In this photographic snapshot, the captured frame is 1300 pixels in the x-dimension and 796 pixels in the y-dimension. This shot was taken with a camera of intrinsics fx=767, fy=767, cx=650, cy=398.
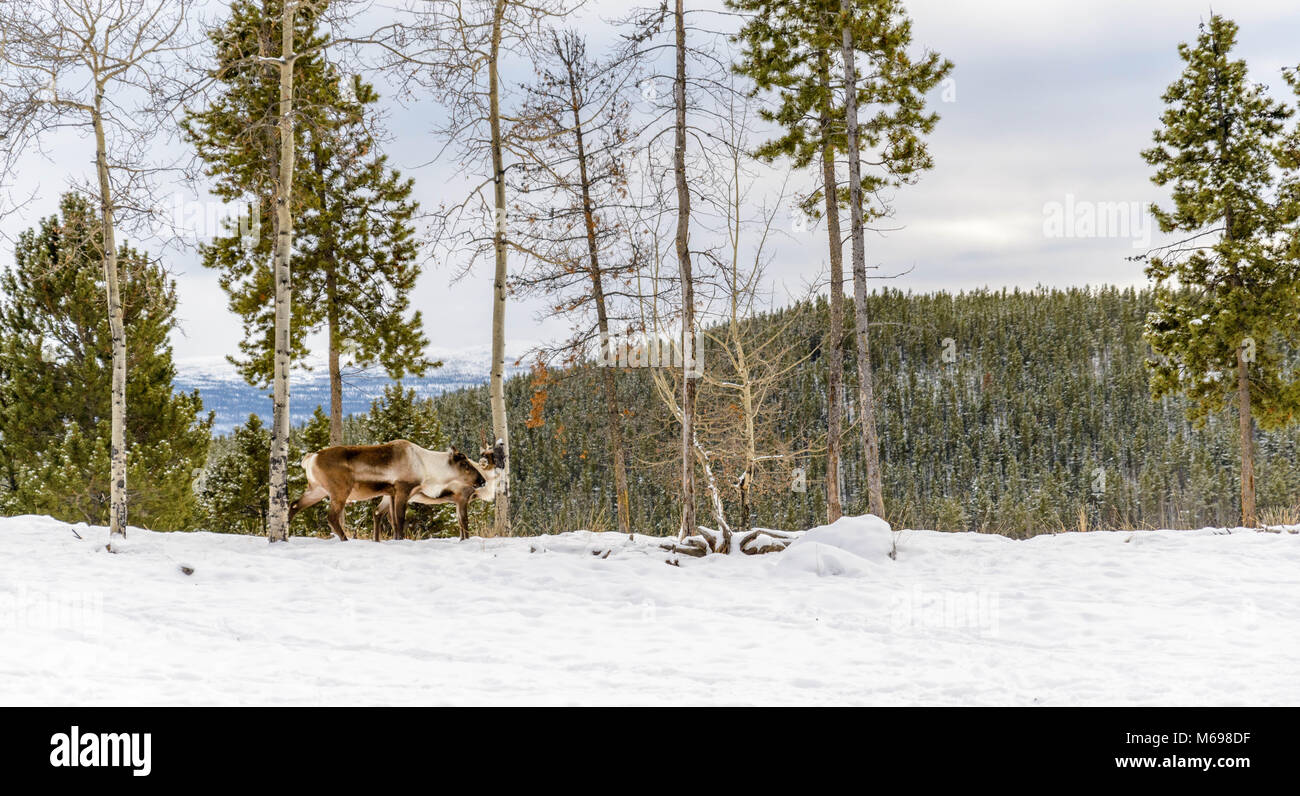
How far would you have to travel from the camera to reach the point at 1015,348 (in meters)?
130

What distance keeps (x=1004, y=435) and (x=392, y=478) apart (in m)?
118

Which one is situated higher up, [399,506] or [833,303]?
[833,303]

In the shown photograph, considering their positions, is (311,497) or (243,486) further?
(243,486)

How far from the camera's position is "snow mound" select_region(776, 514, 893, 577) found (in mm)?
9477

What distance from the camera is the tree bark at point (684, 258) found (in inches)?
431

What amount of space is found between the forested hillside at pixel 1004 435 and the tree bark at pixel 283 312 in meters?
55.1

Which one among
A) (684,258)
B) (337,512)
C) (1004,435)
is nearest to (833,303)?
(684,258)

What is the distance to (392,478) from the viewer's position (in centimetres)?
1107

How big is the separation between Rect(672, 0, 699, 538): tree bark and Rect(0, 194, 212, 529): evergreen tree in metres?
15.3

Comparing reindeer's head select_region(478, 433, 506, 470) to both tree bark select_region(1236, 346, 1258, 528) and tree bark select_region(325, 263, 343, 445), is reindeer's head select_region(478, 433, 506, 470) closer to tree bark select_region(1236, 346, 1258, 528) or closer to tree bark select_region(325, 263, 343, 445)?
tree bark select_region(325, 263, 343, 445)

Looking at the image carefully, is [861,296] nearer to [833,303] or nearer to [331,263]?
[833,303]

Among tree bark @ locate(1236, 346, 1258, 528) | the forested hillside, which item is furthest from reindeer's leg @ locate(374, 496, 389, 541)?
the forested hillside

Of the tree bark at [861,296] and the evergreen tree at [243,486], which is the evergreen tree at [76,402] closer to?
the evergreen tree at [243,486]

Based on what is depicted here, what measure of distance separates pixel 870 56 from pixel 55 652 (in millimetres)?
16714
